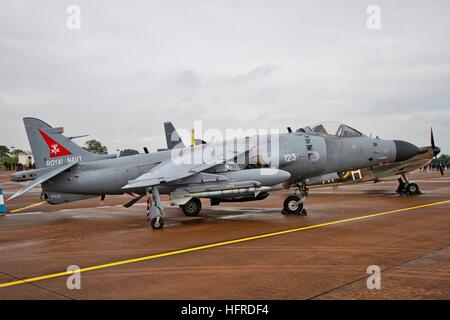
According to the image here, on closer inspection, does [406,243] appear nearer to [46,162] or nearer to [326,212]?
[326,212]

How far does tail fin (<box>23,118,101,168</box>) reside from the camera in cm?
1355

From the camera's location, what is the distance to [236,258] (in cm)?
726

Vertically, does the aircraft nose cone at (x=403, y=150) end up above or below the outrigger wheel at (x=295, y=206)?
above

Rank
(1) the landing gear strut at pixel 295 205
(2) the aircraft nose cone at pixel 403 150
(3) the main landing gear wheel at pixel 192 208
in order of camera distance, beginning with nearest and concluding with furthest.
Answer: (1) the landing gear strut at pixel 295 205, (3) the main landing gear wheel at pixel 192 208, (2) the aircraft nose cone at pixel 403 150

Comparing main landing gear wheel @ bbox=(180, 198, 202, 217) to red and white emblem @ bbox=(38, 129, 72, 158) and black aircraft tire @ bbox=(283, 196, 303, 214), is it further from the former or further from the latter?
red and white emblem @ bbox=(38, 129, 72, 158)

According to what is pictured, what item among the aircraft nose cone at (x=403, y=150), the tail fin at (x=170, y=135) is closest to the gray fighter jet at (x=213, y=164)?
the aircraft nose cone at (x=403, y=150)

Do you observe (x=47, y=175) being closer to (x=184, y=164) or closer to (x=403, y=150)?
(x=184, y=164)

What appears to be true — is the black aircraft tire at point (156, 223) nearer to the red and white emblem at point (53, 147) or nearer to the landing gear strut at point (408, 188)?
the red and white emblem at point (53, 147)

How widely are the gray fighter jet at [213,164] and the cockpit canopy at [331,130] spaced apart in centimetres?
4

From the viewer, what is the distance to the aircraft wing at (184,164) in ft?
37.8

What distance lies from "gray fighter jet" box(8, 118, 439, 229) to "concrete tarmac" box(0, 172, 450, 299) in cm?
119

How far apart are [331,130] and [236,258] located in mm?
8673
